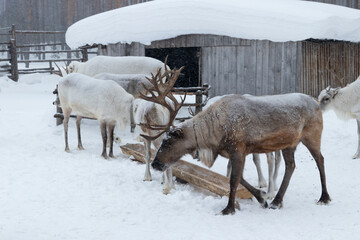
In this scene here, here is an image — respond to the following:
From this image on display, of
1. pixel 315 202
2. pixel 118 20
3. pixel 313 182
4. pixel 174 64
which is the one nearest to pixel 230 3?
pixel 118 20

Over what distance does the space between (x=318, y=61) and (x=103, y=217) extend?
29.6ft

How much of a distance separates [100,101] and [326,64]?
7165 mm

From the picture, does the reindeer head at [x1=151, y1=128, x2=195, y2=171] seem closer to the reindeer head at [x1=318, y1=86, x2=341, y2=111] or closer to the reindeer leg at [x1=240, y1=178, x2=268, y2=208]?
the reindeer leg at [x1=240, y1=178, x2=268, y2=208]

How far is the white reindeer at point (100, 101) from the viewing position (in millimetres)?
8164

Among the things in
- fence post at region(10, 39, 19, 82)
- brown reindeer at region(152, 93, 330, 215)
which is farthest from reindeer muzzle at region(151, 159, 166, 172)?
fence post at region(10, 39, 19, 82)

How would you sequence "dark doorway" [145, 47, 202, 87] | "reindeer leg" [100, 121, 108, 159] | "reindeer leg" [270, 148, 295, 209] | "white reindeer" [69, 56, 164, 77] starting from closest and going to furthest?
"reindeer leg" [270, 148, 295, 209], "reindeer leg" [100, 121, 108, 159], "white reindeer" [69, 56, 164, 77], "dark doorway" [145, 47, 202, 87]

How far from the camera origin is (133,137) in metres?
9.88

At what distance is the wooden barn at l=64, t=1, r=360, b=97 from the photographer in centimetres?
1170

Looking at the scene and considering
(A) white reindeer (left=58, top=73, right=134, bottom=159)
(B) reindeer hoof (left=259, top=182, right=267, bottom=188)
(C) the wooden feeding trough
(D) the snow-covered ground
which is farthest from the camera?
(A) white reindeer (left=58, top=73, right=134, bottom=159)

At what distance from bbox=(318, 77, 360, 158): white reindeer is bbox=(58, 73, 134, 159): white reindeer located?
391 cm

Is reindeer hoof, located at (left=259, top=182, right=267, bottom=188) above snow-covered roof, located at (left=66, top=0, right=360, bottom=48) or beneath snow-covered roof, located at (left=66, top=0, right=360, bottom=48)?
beneath

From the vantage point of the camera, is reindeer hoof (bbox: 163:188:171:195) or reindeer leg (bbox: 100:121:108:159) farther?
reindeer leg (bbox: 100:121:108:159)

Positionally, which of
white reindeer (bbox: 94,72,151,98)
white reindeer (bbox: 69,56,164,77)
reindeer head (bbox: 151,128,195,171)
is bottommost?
reindeer head (bbox: 151,128,195,171)

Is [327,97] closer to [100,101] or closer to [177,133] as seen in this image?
[100,101]
